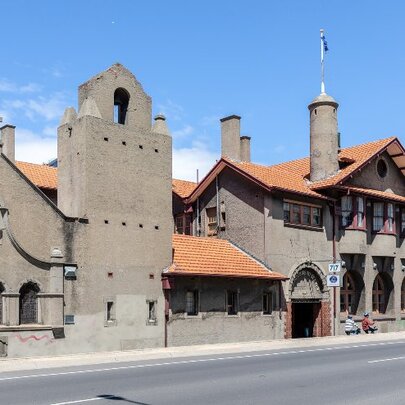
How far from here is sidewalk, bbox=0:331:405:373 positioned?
19984 mm

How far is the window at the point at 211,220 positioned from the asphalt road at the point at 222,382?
14070 millimetres

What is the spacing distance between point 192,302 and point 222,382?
41.6 ft

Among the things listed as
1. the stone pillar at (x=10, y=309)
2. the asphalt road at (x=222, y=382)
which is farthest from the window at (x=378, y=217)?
the stone pillar at (x=10, y=309)

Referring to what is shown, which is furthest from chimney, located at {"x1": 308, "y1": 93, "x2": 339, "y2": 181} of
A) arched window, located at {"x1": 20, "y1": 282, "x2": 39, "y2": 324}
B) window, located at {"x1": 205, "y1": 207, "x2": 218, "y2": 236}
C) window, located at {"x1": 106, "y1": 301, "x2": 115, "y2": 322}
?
arched window, located at {"x1": 20, "y1": 282, "x2": 39, "y2": 324}

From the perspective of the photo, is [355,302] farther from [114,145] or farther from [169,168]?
[114,145]

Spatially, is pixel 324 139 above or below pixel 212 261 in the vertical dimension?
above

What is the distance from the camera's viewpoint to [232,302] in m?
29.9

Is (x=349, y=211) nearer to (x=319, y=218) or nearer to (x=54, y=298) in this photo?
(x=319, y=218)

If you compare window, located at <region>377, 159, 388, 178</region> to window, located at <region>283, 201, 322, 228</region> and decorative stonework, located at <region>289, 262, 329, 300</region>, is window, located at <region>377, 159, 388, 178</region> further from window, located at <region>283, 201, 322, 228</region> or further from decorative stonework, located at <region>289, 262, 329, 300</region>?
decorative stonework, located at <region>289, 262, 329, 300</region>

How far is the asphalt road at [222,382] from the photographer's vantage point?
1311 cm

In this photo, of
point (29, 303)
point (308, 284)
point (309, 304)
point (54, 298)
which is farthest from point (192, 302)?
point (309, 304)

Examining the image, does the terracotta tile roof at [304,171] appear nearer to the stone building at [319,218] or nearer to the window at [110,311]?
the stone building at [319,218]

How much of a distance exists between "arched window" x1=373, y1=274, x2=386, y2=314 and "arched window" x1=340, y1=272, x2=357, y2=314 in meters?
1.97

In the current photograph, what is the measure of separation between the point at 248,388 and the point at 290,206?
1926 centimetres
